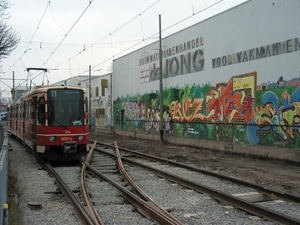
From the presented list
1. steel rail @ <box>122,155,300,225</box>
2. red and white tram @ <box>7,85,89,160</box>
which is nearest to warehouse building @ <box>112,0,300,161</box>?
steel rail @ <box>122,155,300,225</box>

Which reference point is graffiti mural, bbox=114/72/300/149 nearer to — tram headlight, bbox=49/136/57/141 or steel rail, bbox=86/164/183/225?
tram headlight, bbox=49/136/57/141

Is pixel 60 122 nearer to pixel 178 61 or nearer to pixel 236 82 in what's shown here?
pixel 236 82

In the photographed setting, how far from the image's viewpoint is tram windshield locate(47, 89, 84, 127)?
14234 mm

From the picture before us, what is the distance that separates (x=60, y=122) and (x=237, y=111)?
32.9ft

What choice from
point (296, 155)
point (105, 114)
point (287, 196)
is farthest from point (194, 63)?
point (105, 114)

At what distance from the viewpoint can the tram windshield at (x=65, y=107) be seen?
46.7 feet

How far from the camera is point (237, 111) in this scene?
1992 centimetres

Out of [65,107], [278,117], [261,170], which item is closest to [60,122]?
[65,107]

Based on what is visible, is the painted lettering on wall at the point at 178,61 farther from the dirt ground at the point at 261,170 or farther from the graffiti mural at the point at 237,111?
the dirt ground at the point at 261,170

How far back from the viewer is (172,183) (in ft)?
34.4

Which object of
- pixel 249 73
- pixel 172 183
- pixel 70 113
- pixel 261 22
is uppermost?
pixel 261 22

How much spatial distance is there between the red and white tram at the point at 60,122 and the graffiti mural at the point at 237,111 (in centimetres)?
874

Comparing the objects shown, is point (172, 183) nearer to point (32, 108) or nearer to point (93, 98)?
point (32, 108)

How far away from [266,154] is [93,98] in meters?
34.1
